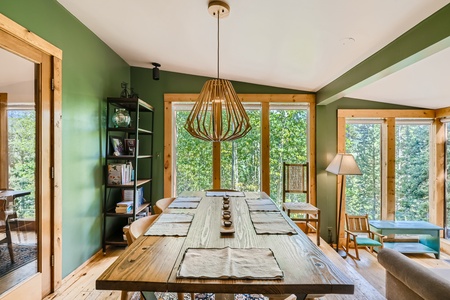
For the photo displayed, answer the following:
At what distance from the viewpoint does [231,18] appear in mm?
2176

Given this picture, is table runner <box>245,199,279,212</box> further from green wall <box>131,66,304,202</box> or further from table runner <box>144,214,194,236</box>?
green wall <box>131,66,304,202</box>

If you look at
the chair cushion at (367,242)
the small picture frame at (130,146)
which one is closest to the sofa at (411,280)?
the chair cushion at (367,242)

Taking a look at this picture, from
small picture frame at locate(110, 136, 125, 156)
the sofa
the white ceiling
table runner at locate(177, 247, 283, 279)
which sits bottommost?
the sofa

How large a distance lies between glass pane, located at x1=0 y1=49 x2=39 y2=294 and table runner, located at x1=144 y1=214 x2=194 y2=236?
3.79 ft

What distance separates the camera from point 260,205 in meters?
2.33

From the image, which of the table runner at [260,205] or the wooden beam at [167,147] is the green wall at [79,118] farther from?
the table runner at [260,205]

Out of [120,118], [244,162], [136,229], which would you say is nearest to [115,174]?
[120,118]

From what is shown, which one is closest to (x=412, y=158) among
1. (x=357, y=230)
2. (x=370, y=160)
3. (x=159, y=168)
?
(x=370, y=160)

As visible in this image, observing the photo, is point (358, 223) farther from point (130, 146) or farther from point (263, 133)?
point (130, 146)

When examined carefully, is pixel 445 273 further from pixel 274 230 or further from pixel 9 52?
pixel 9 52

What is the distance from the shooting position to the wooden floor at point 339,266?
7.55 ft

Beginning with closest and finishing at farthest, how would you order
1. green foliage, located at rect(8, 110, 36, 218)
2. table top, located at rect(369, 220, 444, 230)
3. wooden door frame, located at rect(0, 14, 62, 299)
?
1. green foliage, located at rect(8, 110, 36, 218)
2. wooden door frame, located at rect(0, 14, 62, 299)
3. table top, located at rect(369, 220, 444, 230)

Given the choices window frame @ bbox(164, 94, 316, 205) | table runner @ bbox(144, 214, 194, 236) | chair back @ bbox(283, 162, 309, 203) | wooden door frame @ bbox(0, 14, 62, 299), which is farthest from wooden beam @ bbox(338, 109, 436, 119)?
wooden door frame @ bbox(0, 14, 62, 299)

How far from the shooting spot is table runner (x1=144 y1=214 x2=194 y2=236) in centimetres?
156
